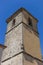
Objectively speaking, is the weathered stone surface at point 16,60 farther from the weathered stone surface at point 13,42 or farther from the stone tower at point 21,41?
the weathered stone surface at point 13,42

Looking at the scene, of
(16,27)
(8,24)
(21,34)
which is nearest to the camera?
(21,34)

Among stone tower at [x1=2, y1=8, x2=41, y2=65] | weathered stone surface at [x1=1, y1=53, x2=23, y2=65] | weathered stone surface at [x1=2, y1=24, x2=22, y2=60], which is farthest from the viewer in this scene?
weathered stone surface at [x1=2, y1=24, x2=22, y2=60]

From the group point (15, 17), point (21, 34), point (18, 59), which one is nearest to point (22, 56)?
point (18, 59)

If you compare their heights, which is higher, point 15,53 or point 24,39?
point 24,39

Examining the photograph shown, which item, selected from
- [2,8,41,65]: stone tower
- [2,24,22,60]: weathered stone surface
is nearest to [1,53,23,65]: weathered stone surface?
[2,8,41,65]: stone tower

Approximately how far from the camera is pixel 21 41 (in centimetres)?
1195

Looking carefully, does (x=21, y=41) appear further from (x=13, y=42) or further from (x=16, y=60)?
(x=16, y=60)

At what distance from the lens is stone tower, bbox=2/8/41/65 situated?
11211 millimetres

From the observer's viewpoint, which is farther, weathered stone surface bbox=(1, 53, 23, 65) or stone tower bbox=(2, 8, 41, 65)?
stone tower bbox=(2, 8, 41, 65)

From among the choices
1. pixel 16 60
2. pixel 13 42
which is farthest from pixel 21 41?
pixel 16 60

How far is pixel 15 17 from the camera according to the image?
50.9 ft

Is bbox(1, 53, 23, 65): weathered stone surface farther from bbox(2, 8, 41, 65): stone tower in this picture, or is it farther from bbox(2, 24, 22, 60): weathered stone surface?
bbox(2, 24, 22, 60): weathered stone surface

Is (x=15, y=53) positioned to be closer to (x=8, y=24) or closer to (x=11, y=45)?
(x=11, y=45)

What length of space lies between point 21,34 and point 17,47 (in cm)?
139
